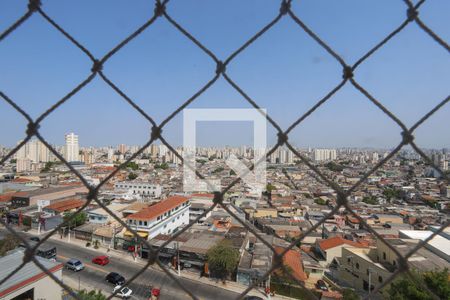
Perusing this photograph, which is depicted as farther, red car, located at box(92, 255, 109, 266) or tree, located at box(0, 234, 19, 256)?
red car, located at box(92, 255, 109, 266)

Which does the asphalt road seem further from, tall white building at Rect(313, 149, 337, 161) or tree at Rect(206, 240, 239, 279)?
tall white building at Rect(313, 149, 337, 161)

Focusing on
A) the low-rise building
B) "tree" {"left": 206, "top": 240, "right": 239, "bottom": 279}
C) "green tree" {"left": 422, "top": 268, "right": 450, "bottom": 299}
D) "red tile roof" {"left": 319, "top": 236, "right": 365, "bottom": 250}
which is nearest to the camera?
"green tree" {"left": 422, "top": 268, "right": 450, "bottom": 299}

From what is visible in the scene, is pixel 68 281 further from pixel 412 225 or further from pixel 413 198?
pixel 413 198

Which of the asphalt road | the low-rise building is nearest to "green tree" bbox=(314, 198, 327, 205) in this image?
the low-rise building

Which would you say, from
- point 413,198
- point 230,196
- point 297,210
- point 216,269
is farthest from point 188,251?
point 413,198

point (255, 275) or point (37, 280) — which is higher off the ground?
point (37, 280)

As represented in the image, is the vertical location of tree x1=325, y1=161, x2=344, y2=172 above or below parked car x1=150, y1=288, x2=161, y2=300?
above
